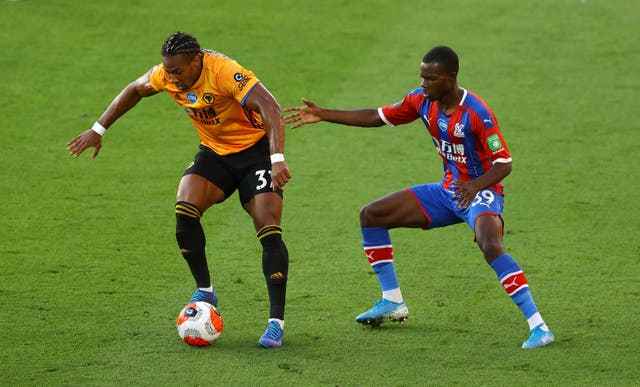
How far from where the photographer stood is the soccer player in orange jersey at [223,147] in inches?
282

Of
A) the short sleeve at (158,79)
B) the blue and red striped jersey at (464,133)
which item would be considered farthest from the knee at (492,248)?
the short sleeve at (158,79)

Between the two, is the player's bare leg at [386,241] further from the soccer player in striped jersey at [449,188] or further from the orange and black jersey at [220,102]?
the orange and black jersey at [220,102]

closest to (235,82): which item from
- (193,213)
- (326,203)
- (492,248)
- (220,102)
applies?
(220,102)

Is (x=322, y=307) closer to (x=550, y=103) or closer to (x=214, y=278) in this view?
(x=214, y=278)

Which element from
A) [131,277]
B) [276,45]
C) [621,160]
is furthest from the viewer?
[276,45]

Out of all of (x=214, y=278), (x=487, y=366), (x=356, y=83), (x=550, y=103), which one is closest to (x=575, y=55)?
(x=550, y=103)

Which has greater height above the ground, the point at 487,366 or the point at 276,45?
the point at 276,45

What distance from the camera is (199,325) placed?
23.1ft

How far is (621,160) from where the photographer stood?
→ 11922mm

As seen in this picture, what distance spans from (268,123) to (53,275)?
2668 mm

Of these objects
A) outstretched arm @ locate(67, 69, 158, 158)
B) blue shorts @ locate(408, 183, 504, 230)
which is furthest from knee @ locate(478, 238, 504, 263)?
outstretched arm @ locate(67, 69, 158, 158)

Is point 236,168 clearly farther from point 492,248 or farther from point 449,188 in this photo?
point 492,248

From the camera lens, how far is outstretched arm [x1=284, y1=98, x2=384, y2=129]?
769cm

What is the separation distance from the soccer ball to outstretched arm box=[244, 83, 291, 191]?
973 mm
